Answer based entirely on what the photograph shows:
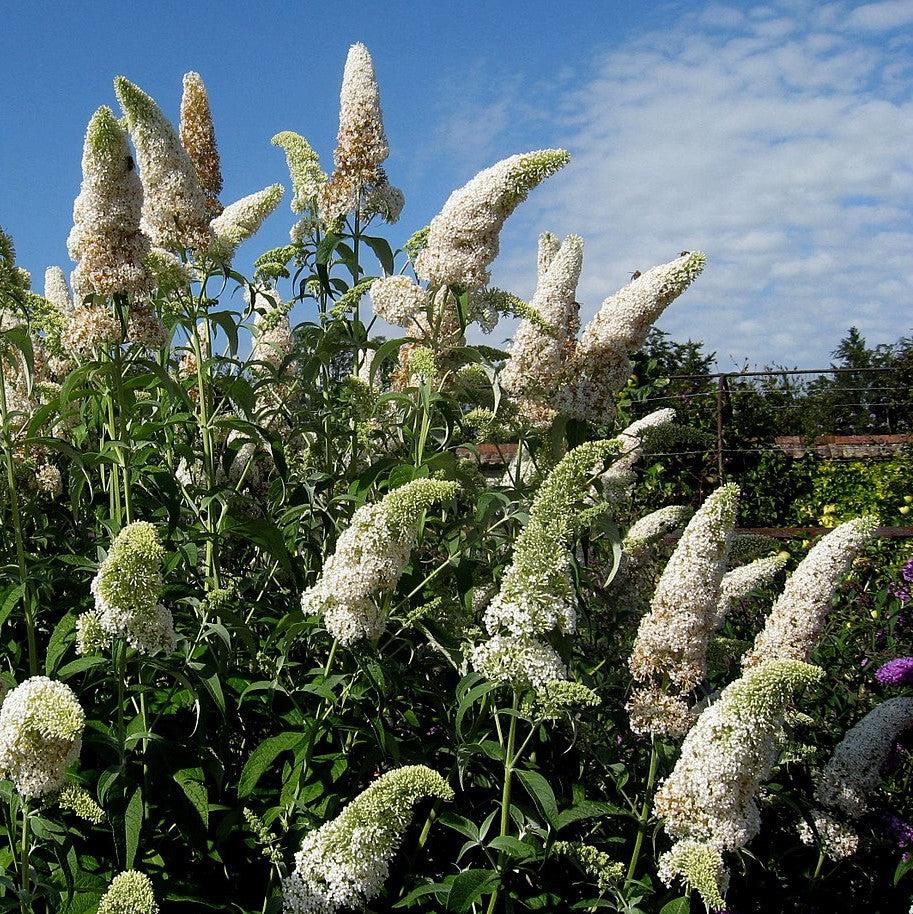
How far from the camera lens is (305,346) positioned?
374 centimetres

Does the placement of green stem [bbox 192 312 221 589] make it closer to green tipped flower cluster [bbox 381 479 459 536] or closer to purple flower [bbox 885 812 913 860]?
green tipped flower cluster [bbox 381 479 459 536]

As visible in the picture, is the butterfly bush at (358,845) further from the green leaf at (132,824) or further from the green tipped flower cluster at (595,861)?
the green tipped flower cluster at (595,861)

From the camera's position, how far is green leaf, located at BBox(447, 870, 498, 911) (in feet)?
7.98

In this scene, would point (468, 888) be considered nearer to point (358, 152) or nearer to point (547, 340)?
point (547, 340)

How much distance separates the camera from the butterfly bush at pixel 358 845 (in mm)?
2188

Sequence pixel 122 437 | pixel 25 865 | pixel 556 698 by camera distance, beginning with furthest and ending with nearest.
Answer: pixel 122 437 < pixel 556 698 < pixel 25 865

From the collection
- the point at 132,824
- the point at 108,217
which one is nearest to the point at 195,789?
the point at 132,824

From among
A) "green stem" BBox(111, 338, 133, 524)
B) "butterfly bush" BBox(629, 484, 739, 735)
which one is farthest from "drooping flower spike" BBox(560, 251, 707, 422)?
"green stem" BBox(111, 338, 133, 524)

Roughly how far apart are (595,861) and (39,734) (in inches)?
52.6

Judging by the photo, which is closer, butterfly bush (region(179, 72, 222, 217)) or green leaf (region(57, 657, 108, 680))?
green leaf (region(57, 657, 108, 680))

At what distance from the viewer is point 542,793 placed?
2.46 meters

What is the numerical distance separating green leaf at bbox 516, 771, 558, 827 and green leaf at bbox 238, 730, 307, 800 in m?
0.57

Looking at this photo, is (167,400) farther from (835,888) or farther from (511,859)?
(835,888)

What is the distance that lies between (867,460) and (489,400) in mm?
13266
